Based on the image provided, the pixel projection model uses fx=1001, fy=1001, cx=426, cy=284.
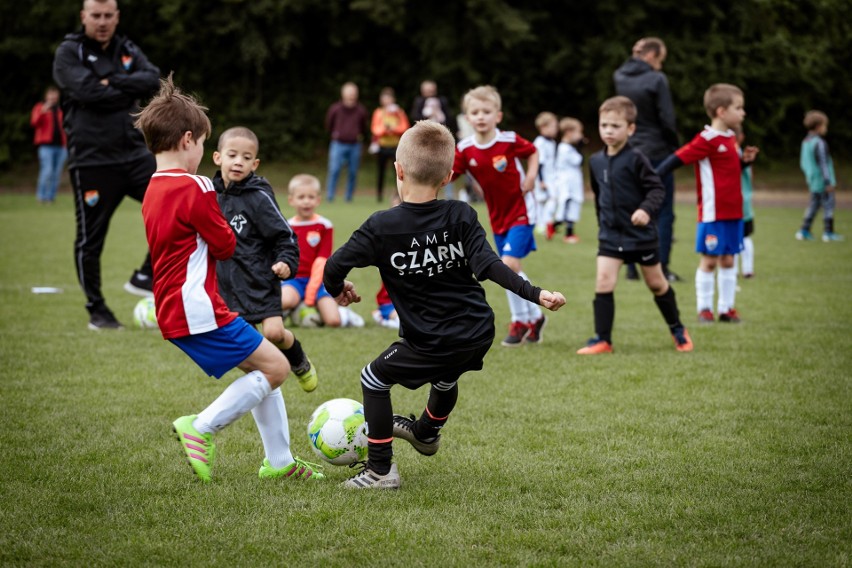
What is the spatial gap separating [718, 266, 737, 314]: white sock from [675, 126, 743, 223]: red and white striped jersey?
51cm

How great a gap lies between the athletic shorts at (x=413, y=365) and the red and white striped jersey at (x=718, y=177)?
16.5 ft

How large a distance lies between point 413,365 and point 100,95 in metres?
4.85

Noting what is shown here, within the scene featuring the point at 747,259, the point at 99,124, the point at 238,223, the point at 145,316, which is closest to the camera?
the point at 238,223

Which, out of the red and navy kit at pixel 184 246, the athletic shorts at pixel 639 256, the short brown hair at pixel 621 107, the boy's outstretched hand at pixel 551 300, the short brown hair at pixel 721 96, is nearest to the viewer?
the boy's outstretched hand at pixel 551 300

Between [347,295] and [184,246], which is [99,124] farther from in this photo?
[347,295]

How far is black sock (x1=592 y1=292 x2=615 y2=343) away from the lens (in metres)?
7.77

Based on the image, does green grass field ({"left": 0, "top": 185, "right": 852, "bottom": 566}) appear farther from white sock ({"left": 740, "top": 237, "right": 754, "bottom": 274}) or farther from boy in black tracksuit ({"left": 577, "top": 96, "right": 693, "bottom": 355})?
white sock ({"left": 740, "top": 237, "right": 754, "bottom": 274})

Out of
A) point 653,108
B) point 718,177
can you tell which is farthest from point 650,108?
point 718,177

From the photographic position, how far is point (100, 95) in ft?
26.5

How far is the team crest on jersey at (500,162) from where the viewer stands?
8.00 m

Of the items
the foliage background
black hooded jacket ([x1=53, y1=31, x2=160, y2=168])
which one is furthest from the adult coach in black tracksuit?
the foliage background

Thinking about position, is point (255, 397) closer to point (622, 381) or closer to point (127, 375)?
point (127, 375)

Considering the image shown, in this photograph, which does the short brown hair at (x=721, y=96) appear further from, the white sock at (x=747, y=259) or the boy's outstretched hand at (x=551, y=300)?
the boy's outstretched hand at (x=551, y=300)

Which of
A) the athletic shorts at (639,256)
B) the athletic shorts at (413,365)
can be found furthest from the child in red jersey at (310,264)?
the athletic shorts at (413,365)
